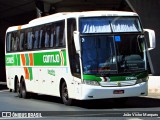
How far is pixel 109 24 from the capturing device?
55.8 ft

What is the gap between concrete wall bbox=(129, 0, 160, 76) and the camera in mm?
29453

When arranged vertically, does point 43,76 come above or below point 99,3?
below

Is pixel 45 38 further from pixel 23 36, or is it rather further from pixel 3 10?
pixel 3 10

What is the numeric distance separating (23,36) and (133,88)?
7982 millimetres

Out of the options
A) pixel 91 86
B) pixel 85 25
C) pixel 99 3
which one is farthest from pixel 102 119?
pixel 99 3

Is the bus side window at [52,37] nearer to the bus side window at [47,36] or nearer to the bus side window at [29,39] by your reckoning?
the bus side window at [47,36]

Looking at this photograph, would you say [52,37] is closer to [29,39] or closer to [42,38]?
[42,38]

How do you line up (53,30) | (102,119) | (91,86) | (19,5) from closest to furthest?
(102,119), (91,86), (53,30), (19,5)

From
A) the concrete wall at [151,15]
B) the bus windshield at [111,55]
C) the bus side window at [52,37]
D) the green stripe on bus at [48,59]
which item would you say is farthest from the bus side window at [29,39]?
the concrete wall at [151,15]

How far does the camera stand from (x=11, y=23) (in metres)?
58.8

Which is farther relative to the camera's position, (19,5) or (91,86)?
(19,5)

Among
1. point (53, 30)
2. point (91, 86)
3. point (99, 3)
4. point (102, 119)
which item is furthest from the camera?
point (99, 3)

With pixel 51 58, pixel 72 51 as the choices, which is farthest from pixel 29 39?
pixel 72 51

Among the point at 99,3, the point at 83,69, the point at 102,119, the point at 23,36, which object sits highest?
the point at 99,3
